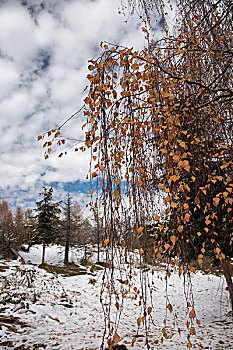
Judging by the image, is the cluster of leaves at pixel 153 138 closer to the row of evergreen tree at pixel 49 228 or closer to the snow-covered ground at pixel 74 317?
the snow-covered ground at pixel 74 317

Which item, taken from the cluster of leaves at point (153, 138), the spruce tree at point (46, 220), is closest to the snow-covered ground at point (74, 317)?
the cluster of leaves at point (153, 138)

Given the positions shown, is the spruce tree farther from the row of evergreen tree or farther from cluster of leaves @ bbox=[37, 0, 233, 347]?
cluster of leaves @ bbox=[37, 0, 233, 347]

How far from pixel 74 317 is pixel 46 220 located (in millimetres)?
8629

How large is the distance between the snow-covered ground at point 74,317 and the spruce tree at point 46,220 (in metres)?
3.97

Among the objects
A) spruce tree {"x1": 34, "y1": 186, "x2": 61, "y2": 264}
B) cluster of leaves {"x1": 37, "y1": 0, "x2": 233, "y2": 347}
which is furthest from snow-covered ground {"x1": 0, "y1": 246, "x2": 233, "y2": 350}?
spruce tree {"x1": 34, "y1": 186, "x2": 61, "y2": 264}

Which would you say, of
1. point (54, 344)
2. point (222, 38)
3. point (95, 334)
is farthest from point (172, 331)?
point (222, 38)

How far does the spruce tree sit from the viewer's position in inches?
497

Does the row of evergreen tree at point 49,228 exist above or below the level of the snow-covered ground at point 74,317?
above

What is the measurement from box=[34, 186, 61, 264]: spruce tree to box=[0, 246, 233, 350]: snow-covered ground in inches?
156

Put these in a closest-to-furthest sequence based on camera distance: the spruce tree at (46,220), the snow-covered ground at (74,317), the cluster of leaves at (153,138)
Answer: the cluster of leaves at (153,138) < the snow-covered ground at (74,317) < the spruce tree at (46,220)

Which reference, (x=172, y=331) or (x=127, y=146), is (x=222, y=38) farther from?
(x=172, y=331)

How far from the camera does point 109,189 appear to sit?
129 centimetres

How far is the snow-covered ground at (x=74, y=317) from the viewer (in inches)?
134

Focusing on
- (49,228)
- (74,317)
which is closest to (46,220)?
(49,228)
